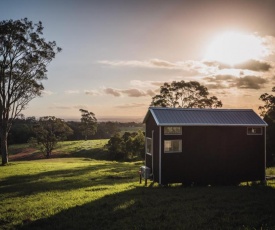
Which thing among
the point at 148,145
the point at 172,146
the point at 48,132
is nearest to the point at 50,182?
the point at 148,145

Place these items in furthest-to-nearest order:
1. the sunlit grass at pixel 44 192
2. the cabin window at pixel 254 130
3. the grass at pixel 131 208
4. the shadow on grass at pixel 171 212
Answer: the cabin window at pixel 254 130 → the sunlit grass at pixel 44 192 → the grass at pixel 131 208 → the shadow on grass at pixel 171 212

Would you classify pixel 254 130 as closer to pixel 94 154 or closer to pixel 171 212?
pixel 171 212

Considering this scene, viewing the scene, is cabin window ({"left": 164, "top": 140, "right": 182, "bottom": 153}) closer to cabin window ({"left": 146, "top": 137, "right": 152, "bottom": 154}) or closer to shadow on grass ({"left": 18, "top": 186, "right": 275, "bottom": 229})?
cabin window ({"left": 146, "top": 137, "right": 152, "bottom": 154})

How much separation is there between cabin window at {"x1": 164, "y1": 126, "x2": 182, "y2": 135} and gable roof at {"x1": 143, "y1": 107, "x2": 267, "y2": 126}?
44 centimetres

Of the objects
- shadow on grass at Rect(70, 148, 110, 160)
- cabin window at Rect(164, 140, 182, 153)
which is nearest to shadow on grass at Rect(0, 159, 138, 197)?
cabin window at Rect(164, 140, 182, 153)

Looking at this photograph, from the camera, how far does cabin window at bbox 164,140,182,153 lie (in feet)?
82.4

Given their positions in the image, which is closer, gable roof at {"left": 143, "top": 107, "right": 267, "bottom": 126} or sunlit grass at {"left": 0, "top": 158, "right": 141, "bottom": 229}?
Answer: sunlit grass at {"left": 0, "top": 158, "right": 141, "bottom": 229}

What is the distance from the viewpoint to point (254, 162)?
27625 mm

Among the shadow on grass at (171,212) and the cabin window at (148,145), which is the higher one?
the cabin window at (148,145)

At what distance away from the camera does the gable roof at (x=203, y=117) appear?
25594 mm

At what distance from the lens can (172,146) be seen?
2531 centimetres

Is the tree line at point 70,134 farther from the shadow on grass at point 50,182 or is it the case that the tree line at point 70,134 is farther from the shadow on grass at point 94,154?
the shadow on grass at point 50,182

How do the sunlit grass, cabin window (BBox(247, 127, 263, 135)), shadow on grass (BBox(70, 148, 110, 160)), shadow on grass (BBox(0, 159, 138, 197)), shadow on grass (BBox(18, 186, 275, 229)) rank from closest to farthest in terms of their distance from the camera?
shadow on grass (BBox(18, 186, 275, 229)) → the sunlit grass → shadow on grass (BBox(0, 159, 138, 197)) → cabin window (BBox(247, 127, 263, 135)) → shadow on grass (BBox(70, 148, 110, 160))

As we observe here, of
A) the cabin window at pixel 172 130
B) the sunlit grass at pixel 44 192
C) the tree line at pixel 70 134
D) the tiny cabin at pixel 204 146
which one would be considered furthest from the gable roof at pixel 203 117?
the tree line at pixel 70 134
